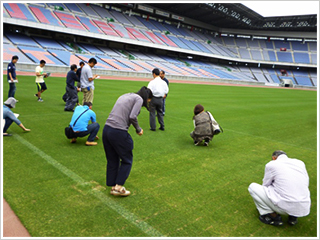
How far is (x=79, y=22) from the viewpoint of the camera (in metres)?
43.9

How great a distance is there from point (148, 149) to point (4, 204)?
363 cm

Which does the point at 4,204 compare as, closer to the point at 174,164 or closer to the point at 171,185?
the point at 171,185

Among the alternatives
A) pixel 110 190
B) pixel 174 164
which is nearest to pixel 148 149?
pixel 174 164

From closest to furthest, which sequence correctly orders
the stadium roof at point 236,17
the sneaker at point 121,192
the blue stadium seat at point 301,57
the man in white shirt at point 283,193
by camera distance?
the man in white shirt at point 283,193 → the sneaker at point 121,192 → the stadium roof at point 236,17 → the blue stadium seat at point 301,57

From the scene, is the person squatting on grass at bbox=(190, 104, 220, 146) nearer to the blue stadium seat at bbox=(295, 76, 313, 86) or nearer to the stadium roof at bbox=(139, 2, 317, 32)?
the stadium roof at bbox=(139, 2, 317, 32)

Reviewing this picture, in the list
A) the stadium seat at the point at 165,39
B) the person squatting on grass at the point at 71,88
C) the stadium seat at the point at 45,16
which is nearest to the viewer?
the person squatting on grass at the point at 71,88

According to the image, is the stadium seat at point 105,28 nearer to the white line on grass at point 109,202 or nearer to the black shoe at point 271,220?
the white line on grass at point 109,202

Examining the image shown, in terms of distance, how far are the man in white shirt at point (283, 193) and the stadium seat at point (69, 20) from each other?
4335cm

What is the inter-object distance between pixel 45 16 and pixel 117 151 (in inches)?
1713

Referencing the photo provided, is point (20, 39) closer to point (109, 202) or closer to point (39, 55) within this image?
point (39, 55)

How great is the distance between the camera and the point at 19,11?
1480 inches

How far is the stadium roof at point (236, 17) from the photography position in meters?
56.1

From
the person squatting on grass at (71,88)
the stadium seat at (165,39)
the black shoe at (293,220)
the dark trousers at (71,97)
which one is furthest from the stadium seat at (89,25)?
the black shoe at (293,220)

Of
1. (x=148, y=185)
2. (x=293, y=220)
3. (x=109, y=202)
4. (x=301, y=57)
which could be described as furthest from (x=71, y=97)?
(x=301, y=57)
